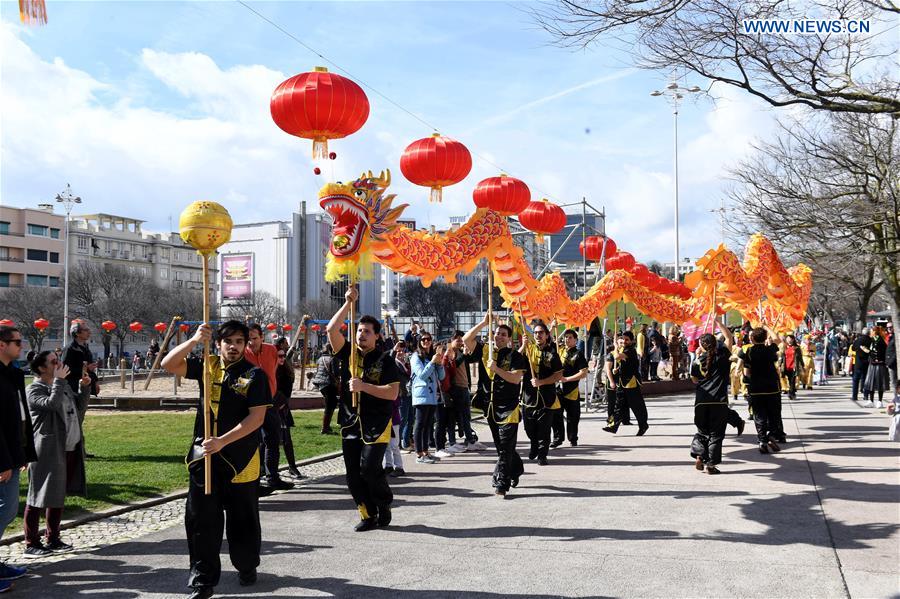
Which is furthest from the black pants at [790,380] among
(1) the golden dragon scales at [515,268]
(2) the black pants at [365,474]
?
(2) the black pants at [365,474]

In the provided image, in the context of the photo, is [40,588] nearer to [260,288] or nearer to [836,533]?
[836,533]

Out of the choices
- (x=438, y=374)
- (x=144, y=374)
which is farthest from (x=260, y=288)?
(x=438, y=374)

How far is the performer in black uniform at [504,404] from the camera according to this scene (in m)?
→ 7.79

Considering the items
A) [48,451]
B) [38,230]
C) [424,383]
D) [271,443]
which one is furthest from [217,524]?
[38,230]

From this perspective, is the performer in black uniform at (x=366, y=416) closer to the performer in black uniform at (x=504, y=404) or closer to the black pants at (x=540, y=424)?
the performer in black uniform at (x=504, y=404)

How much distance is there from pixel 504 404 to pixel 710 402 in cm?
283

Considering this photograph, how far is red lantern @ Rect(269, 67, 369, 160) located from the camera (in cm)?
777

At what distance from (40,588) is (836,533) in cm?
621

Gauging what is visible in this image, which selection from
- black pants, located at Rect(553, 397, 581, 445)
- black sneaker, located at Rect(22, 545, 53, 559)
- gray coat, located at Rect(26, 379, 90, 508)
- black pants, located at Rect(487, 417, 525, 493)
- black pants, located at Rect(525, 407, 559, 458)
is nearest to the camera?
black sneaker, located at Rect(22, 545, 53, 559)

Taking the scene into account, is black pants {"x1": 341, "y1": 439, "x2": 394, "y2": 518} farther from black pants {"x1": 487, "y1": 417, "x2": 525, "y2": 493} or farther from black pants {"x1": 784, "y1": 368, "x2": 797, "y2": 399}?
black pants {"x1": 784, "y1": 368, "x2": 797, "y2": 399}

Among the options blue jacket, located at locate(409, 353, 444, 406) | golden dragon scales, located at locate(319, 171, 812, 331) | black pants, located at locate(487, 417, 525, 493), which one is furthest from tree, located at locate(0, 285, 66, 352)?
black pants, located at locate(487, 417, 525, 493)

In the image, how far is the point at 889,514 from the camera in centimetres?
686

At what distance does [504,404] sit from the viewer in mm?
8109

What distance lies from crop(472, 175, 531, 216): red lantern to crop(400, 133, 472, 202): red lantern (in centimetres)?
168
